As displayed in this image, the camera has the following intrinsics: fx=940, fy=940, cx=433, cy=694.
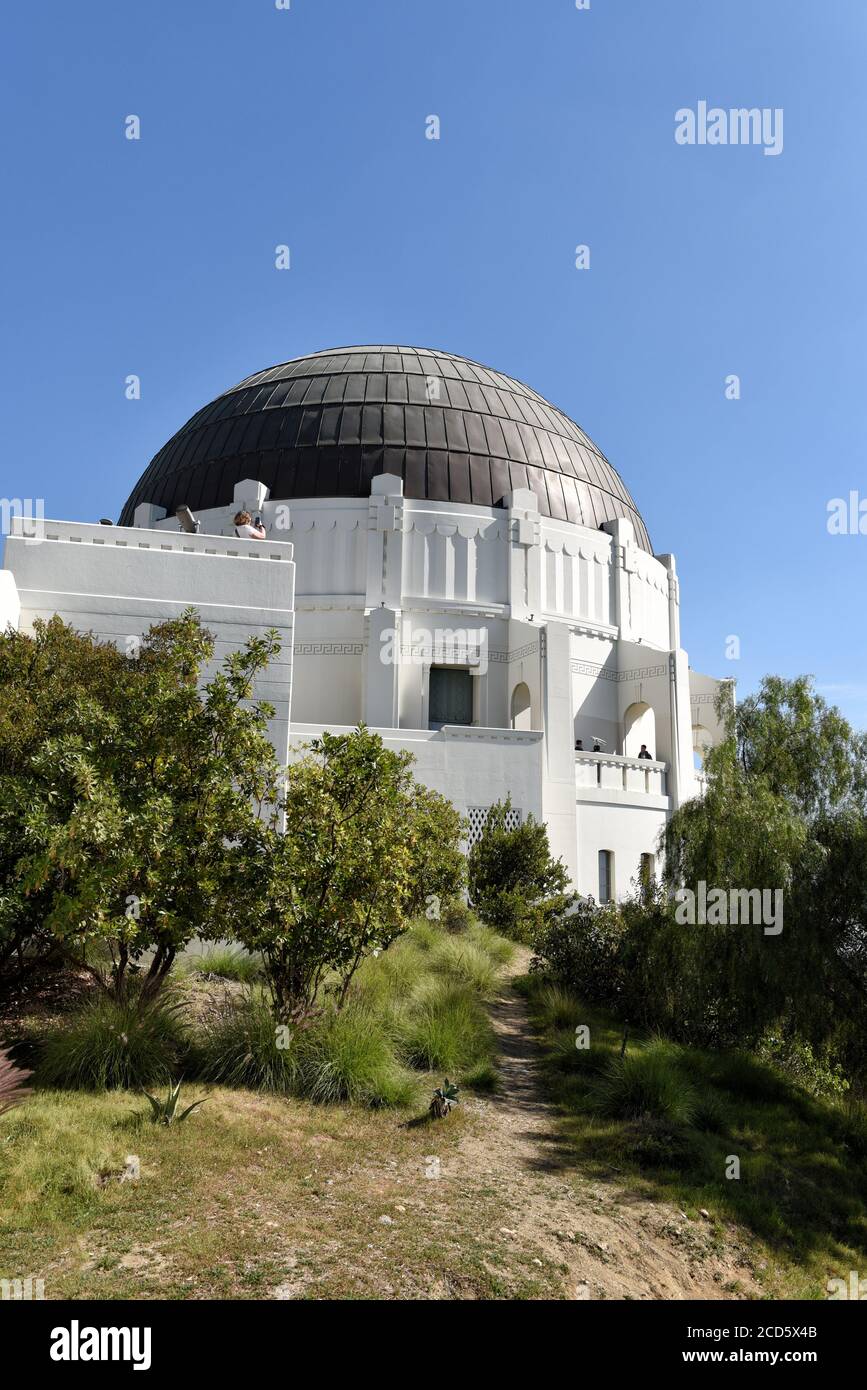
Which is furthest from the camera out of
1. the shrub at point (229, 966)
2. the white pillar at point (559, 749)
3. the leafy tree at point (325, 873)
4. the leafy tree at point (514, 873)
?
the white pillar at point (559, 749)

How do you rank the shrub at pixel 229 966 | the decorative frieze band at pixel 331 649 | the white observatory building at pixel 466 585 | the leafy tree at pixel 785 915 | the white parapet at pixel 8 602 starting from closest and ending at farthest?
the leafy tree at pixel 785 915, the shrub at pixel 229 966, the white parapet at pixel 8 602, the white observatory building at pixel 466 585, the decorative frieze band at pixel 331 649

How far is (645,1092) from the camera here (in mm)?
10414

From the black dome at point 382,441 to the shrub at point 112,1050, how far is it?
19161 mm

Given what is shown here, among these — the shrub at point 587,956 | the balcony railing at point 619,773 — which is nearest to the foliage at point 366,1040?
the shrub at point 587,956

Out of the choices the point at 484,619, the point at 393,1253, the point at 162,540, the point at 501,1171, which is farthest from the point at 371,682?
the point at 393,1253

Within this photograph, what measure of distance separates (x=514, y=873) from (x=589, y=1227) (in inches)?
478

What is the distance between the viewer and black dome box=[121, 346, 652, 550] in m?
27.3

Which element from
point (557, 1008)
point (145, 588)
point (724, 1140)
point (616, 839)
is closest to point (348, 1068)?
point (724, 1140)

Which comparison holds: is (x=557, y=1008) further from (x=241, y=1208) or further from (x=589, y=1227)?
(x=241, y=1208)

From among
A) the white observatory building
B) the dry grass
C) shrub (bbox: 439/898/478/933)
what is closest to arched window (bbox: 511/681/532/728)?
the white observatory building

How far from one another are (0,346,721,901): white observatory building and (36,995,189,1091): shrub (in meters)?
10.5

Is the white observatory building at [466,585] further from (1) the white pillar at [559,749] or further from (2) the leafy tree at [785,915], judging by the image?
(2) the leafy tree at [785,915]

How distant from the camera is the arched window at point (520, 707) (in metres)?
26.3

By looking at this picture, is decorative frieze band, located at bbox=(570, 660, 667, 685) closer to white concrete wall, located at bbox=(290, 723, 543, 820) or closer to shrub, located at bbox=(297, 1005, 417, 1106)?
white concrete wall, located at bbox=(290, 723, 543, 820)
